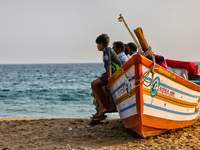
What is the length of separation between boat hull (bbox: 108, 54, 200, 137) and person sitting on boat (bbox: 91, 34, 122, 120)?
1.17 feet

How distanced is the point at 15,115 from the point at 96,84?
640cm

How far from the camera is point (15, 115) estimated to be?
10516 millimetres

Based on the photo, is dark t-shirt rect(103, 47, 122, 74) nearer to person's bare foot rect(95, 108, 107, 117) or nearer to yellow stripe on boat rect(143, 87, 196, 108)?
person's bare foot rect(95, 108, 107, 117)

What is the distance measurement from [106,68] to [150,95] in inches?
56.0

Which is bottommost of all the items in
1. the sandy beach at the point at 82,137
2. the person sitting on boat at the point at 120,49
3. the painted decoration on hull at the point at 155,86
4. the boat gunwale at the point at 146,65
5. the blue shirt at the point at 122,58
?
the sandy beach at the point at 82,137

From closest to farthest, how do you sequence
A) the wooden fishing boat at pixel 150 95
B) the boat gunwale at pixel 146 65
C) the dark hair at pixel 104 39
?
the boat gunwale at pixel 146 65 → the wooden fishing boat at pixel 150 95 → the dark hair at pixel 104 39

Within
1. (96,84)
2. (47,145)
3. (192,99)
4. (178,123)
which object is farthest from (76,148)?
(192,99)

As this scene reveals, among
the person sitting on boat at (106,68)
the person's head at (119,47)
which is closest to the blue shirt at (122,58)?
the person's head at (119,47)

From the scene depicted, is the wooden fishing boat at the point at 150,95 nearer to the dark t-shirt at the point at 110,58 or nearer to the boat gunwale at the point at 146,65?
the boat gunwale at the point at 146,65

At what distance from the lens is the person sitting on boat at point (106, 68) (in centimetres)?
512

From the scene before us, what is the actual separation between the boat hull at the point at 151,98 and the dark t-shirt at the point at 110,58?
0.42 metres

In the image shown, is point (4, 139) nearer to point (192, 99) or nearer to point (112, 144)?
point (112, 144)

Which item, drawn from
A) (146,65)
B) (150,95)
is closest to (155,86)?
(150,95)

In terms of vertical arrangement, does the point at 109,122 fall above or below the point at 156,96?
below
